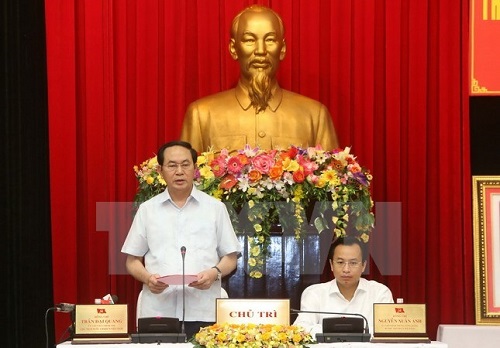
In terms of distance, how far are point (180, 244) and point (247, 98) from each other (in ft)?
4.41

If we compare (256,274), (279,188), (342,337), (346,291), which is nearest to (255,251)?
(256,274)

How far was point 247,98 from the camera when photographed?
5180 mm

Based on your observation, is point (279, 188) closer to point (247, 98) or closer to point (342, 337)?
point (247, 98)

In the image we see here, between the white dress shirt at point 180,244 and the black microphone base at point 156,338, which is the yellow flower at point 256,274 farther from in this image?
the black microphone base at point 156,338

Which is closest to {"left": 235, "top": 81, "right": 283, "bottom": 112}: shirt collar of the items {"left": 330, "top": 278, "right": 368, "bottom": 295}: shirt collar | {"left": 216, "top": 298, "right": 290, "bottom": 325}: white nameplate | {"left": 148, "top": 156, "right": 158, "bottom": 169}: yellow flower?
{"left": 148, "top": 156, "right": 158, "bottom": 169}: yellow flower

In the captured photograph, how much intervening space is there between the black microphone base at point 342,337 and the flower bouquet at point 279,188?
1.03 m

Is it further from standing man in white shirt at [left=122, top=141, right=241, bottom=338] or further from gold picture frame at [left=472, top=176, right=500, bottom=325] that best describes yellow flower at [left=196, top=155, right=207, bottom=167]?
gold picture frame at [left=472, top=176, right=500, bottom=325]

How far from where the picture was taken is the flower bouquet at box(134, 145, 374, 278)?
176 inches

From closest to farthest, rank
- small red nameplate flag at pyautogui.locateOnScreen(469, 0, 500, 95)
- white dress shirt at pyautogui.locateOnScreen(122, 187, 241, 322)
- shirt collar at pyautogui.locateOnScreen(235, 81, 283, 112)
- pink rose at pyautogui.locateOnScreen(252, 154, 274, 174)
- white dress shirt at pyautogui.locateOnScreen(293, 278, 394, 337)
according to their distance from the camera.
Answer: white dress shirt at pyautogui.locateOnScreen(122, 187, 241, 322) < white dress shirt at pyautogui.locateOnScreen(293, 278, 394, 337) < pink rose at pyautogui.locateOnScreen(252, 154, 274, 174) < shirt collar at pyautogui.locateOnScreen(235, 81, 283, 112) < small red nameplate flag at pyautogui.locateOnScreen(469, 0, 500, 95)

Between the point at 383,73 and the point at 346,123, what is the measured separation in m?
0.31

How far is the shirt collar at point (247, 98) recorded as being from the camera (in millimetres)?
5176

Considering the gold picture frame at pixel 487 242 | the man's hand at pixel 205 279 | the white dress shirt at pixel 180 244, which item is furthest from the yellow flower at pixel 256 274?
the gold picture frame at pixel 487 242

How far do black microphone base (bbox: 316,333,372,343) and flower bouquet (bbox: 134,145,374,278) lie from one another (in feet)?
3.39

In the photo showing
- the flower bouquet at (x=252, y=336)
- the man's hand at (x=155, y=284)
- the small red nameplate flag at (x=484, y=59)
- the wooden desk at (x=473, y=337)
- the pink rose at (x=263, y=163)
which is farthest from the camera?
→ the small red nameplate flag at (x=484, y=59)
